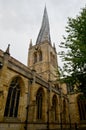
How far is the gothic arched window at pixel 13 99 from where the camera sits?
35.0 feet

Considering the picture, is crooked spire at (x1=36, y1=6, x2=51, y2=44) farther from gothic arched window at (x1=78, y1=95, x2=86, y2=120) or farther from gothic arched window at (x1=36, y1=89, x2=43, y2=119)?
gothic arched window at (x1=36, y1=89, x2=43, y2=119)

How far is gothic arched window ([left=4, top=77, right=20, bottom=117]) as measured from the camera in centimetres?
1066

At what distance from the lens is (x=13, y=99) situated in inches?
452

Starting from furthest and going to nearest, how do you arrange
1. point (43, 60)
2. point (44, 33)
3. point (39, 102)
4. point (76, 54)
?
point (44, 33)
point (43, 60)
point (39, 102)
point (76, 54)

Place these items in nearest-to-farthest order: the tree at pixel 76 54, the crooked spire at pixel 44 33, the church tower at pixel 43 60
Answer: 1. the tree at pixel 76 54
2. the church tower at pixel 43 60
3. the crooked spire at pixel 44 33

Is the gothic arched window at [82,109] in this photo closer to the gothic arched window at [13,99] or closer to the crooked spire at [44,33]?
the gothic arched window at [13,99]

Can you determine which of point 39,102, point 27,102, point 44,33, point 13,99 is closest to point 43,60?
point 44,33

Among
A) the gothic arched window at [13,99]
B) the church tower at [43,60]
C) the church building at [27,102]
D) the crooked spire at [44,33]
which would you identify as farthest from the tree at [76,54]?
the crooked spire at [44,33]

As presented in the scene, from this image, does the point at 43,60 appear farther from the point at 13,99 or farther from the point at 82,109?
the point at 13,99

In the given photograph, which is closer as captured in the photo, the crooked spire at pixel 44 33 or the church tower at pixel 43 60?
the church tower at pixel 43 60

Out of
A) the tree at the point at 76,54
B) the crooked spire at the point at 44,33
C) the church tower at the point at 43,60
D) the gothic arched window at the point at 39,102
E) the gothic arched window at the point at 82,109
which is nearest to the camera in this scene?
the tree at the point at 76,54

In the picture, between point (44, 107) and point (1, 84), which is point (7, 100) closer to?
point (1, 84)

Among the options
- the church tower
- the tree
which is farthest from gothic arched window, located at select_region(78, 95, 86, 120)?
the tree

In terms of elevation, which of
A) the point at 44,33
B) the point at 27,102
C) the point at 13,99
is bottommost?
the point at 27,102
